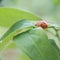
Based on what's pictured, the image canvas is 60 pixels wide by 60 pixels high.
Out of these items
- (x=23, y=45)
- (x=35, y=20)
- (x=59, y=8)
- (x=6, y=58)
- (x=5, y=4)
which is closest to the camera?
(x=23, y=45)

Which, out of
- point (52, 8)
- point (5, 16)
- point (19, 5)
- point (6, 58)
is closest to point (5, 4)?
point (19, 5)

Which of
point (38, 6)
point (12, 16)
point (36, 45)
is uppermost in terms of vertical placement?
point (38, 6)

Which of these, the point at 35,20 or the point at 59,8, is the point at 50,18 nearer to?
the point at 59,8

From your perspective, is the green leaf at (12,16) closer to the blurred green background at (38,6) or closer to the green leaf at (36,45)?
the green leaf at (36,45)

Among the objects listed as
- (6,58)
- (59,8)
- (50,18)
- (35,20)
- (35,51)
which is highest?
(59,8)

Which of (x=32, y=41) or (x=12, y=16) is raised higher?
(x=12, y=16)

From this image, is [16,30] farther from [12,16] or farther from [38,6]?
[38,6]

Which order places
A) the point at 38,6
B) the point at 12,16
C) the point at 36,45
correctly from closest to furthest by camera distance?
the point at 36,45 → the point at 12,16 → the point at 38,6

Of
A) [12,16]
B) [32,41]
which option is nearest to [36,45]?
[32,41]
